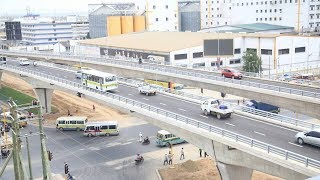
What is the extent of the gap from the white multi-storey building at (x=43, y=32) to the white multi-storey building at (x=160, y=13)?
51.5m

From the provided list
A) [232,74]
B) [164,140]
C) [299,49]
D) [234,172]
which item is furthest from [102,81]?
[299,49]

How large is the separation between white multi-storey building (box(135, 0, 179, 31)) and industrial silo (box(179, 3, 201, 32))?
1972 cm

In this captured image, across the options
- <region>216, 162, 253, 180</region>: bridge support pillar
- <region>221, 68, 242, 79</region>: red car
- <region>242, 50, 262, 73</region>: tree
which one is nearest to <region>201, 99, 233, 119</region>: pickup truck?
<region>216, 162, 253, 180</region>: bridge support pillar

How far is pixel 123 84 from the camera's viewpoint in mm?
59906

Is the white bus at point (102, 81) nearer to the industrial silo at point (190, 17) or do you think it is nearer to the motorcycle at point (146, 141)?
the motorcycle at point (146, 141)

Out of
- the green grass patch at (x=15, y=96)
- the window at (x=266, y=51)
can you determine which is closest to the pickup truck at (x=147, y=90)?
the green grass patch at (x=15, y=96)

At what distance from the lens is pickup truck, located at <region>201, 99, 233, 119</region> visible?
128 ft

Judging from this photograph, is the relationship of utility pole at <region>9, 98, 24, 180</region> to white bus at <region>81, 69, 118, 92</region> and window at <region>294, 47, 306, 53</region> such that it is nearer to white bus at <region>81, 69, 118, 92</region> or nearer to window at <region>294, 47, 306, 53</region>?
white bus at <region>81, 69, 118, 92</region>

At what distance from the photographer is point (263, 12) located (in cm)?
13375

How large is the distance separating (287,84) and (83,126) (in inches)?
1102

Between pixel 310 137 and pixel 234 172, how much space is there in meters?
6.88

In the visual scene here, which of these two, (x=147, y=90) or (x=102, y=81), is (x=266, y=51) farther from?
(x=102, y=81)

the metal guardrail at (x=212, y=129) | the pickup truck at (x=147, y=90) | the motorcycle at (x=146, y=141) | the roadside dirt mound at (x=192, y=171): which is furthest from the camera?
the motorcycle at (x=146, y=141)

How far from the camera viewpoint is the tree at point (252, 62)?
8581 cm
